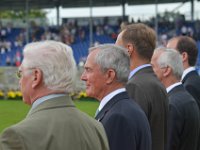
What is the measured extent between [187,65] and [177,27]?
32.7 metres

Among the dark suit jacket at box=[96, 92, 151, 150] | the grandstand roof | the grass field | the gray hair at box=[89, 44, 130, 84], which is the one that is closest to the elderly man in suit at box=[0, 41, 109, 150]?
the dark suit jacket at box=[96, 92, 151, 150]

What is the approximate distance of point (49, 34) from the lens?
39906 mm

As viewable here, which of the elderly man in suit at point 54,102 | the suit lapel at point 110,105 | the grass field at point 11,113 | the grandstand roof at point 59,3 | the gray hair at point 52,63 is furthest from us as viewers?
the grandstand roof at point 59,3

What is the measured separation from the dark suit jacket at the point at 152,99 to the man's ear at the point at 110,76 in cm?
45

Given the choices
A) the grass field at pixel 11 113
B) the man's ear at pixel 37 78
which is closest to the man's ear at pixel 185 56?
the man's ear at pixel 37 78

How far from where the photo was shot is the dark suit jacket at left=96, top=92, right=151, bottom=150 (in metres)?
3.52

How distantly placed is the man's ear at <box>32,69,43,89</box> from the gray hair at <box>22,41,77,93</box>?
17 millimetres

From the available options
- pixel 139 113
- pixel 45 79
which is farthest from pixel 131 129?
pixel 45 79

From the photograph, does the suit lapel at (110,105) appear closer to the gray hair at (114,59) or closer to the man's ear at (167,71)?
the gray hair at (114,59)

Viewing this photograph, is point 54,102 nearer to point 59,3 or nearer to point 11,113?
point 11,113

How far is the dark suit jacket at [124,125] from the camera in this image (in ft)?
11.5

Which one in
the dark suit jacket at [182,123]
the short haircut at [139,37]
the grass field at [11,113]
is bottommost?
the grass field at [11,113]

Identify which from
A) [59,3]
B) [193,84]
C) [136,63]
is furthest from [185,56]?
[59,3]

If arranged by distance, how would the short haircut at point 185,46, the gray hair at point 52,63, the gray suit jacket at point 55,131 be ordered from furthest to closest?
1. the short haircut at point 185,46
2. the gray hair at point 52,63
3. the gray suit jacket at point 55,131
